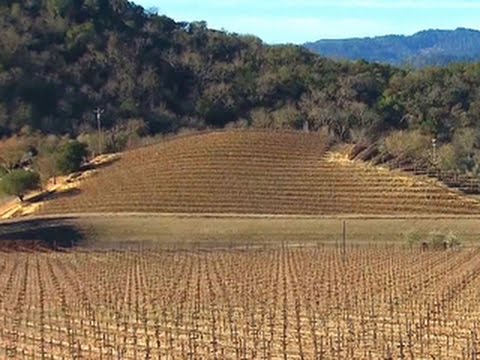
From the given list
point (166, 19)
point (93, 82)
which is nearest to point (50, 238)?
point (93, 82)

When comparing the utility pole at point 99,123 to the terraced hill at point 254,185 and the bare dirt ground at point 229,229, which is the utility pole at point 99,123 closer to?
the terraced hill at point 254,185

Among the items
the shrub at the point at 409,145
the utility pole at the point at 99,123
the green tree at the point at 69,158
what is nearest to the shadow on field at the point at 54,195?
the green tree at the point at 69,158

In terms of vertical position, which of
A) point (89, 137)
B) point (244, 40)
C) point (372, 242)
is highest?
point (244, 40)

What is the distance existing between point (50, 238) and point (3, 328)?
24.8 meters

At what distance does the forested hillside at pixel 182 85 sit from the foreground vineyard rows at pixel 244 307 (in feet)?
137

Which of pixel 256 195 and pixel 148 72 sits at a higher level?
pixel 148 72

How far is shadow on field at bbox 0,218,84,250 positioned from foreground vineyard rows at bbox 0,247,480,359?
573 cm

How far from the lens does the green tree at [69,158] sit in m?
58.6

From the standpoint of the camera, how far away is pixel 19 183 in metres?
55.0

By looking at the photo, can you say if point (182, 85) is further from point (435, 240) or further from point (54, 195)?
point (435, 240)

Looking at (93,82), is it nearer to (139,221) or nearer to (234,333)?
(139,221)

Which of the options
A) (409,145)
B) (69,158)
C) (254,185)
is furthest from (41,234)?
(409,145)

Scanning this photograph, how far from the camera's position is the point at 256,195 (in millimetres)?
51688

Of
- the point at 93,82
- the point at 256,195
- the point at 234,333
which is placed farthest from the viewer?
the point at 93,82
